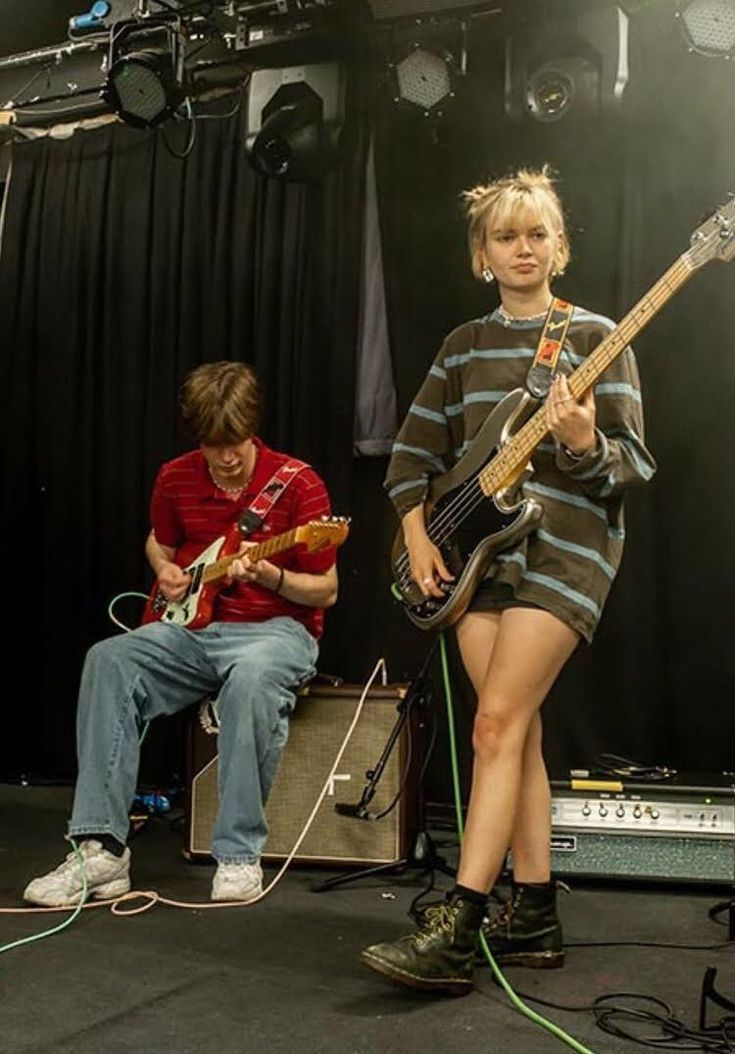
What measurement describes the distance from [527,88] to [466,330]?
1.47 m

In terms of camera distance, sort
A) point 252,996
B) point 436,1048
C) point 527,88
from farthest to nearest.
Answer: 1. point 527,88
2. point 252,996
3. point 436,1048

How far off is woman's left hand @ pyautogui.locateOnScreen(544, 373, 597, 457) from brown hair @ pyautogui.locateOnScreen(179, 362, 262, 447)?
1.19m

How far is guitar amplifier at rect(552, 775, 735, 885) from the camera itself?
279cm

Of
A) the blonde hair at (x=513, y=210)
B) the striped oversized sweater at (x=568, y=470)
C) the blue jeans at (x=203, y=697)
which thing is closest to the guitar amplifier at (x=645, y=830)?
the blue jeans at (x=203, y=697)

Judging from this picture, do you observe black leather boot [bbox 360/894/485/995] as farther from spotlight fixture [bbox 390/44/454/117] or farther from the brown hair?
spotlight fixture [bbox 390/44/454/117]

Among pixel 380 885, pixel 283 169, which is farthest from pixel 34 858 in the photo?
pixel 283 169

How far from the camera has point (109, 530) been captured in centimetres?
435

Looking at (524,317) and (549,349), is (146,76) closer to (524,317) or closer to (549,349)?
(524,317)

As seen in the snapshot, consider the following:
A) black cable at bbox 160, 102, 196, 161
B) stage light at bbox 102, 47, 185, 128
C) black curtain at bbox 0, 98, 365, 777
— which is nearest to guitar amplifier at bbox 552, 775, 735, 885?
black curtain at bbox 0, 98, 365, 777

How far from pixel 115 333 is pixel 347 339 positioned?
0.95 meters

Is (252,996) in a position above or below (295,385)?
below

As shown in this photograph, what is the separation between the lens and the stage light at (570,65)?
3.41 m

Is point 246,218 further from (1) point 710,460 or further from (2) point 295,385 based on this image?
(1) point 710,460

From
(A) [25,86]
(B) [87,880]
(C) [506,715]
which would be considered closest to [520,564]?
(C) [506,715]
